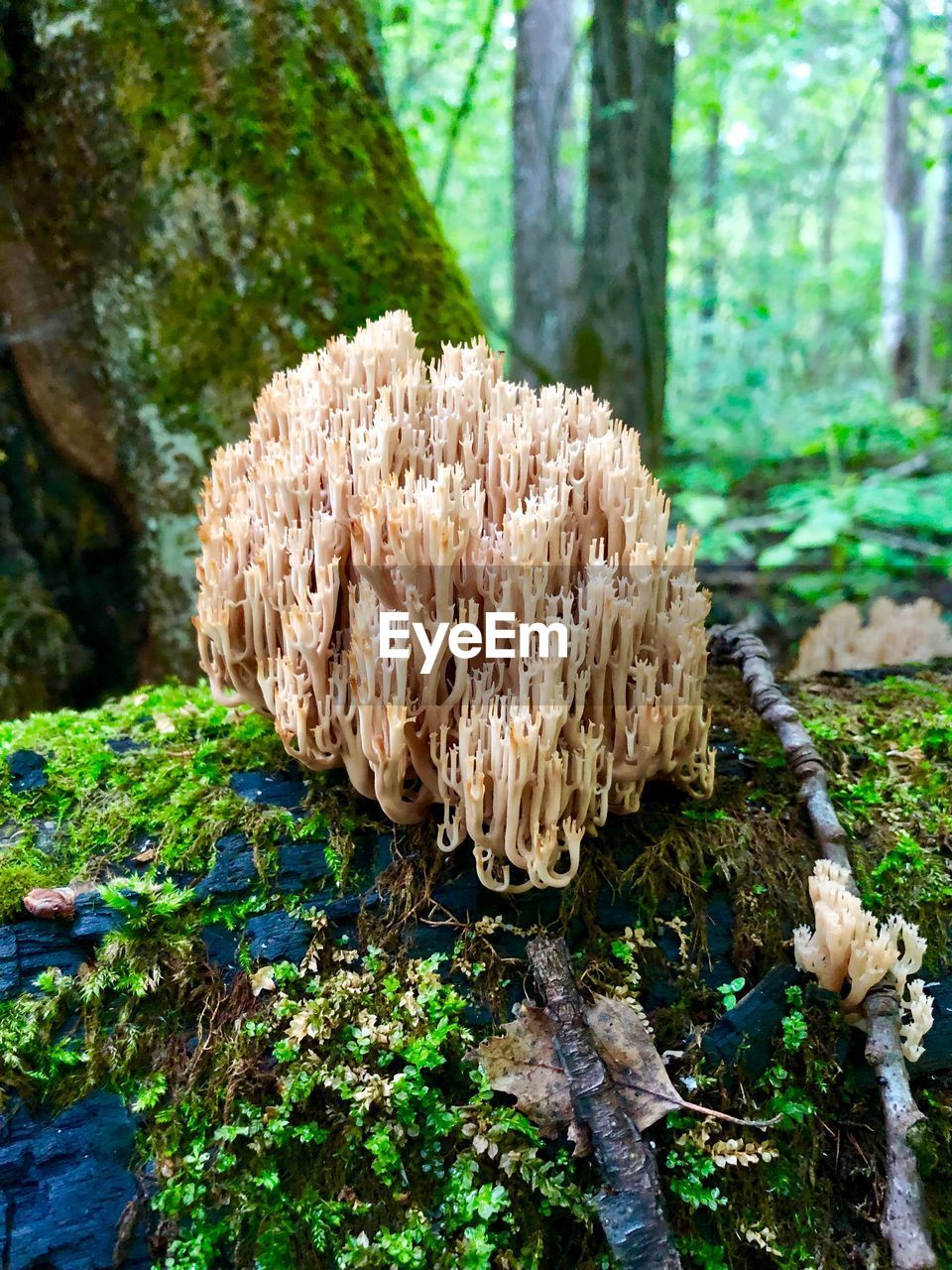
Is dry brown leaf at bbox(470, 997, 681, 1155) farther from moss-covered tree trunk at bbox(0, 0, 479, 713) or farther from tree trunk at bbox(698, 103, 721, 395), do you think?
tree trunk at bbox(698, 103, 721, 395)

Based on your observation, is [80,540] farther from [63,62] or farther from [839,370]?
[839,370]

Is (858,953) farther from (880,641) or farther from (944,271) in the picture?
(944,271)

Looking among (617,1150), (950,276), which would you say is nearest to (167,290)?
(617,1150)

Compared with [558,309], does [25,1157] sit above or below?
below

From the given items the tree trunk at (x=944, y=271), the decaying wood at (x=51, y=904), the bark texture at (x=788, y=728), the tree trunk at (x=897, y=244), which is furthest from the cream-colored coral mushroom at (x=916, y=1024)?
Result: the tree trunk at (x=897, y=244)

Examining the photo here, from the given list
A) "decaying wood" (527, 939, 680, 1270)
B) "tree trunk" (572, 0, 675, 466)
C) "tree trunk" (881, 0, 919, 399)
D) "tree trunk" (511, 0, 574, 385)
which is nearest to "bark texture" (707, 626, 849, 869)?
"decaying wood" (527, 939, 680, 1270)

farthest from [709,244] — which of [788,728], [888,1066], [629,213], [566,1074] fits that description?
[566,1074]
